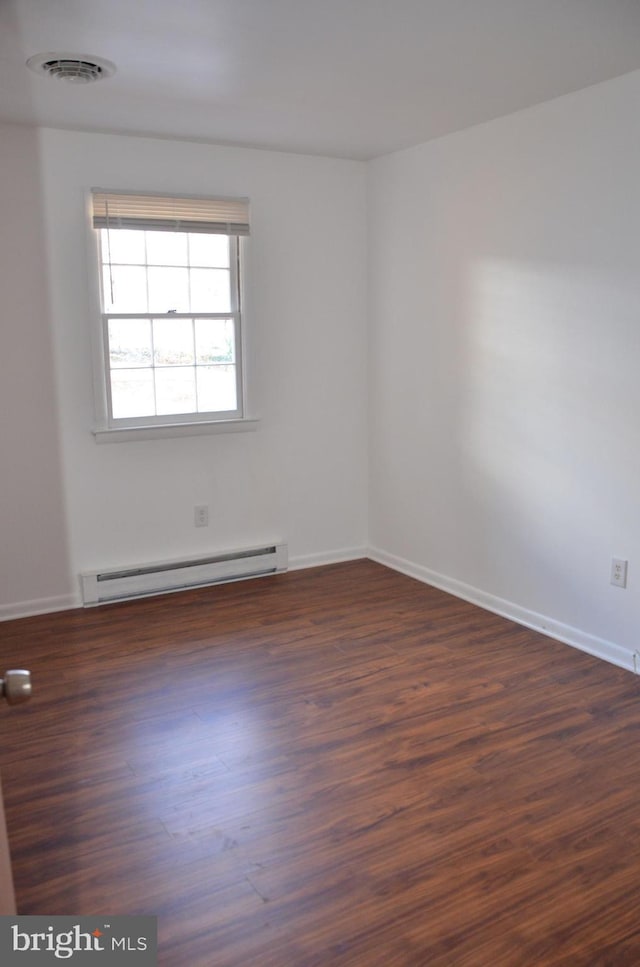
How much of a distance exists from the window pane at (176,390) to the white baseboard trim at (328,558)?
1160 millimetres

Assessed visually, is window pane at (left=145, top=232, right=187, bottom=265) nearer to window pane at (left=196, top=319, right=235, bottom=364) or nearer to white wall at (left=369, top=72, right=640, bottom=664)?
window pane at (left=196, top=319, right=235, bottom=364)

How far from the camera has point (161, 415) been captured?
173 inches

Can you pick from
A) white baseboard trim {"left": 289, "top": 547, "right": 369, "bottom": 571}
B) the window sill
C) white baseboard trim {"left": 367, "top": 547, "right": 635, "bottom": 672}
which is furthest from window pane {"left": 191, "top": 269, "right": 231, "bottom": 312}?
white baseboard trim {"left": 367, "top": 547, "right": 635, "bottom": 672}

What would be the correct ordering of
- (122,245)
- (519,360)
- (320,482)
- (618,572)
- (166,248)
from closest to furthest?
(618,572) < (519,360) < (122,245) < (166,248) < (320,482)

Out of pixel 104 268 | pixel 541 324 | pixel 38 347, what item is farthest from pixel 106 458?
pixel 541 324

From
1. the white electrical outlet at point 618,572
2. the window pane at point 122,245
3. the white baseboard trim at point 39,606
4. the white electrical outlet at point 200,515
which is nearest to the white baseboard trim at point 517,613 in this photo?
the white electrical outlet at point 618,572

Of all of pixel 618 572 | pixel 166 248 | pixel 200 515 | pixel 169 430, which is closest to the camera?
pixel 618 572

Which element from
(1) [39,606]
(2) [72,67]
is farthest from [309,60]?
(1) [39,606]

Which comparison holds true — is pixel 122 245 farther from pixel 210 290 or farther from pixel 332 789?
pixel 332 789

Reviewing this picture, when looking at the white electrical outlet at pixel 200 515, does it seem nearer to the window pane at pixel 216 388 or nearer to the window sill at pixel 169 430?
the window sill at pixel 169 430

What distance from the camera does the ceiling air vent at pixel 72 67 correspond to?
2.84 metres

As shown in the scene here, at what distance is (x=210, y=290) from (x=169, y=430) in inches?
32.2

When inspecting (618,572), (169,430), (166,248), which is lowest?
(618,572)

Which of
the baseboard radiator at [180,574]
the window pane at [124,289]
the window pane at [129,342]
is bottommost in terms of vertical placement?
the baseboard radiator at [180,574]
